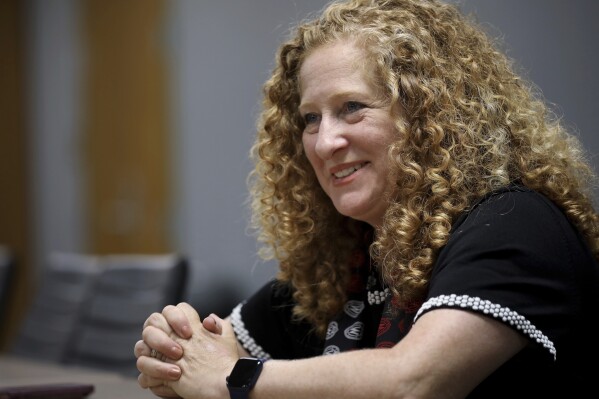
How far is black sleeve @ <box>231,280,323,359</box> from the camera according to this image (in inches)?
81.0

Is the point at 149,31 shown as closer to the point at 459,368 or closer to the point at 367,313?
the point at 367,313

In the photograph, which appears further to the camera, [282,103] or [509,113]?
[282,103]

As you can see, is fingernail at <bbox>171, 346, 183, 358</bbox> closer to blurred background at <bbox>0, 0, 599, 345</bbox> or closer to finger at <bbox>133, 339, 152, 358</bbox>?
finger at <bbox>133, 339, 152, 358</bbox>

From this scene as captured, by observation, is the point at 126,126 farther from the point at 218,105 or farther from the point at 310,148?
the point at 310,148

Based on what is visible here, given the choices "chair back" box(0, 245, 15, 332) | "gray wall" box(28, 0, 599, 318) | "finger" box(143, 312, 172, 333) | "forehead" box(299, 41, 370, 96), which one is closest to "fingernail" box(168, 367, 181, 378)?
"finger" box(143, 312, 172, 333)

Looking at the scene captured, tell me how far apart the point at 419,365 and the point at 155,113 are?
4354 mm

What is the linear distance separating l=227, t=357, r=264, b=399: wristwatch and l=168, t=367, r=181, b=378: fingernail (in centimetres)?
17

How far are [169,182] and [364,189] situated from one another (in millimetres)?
3729

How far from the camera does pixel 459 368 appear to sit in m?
1.39

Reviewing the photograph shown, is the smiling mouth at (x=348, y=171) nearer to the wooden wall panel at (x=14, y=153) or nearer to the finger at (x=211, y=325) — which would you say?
the finger at (x=211, y=325)

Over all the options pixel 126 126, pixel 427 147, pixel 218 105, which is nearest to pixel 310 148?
pixel 427 147

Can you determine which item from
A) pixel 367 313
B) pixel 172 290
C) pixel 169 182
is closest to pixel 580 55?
pixel 367 313

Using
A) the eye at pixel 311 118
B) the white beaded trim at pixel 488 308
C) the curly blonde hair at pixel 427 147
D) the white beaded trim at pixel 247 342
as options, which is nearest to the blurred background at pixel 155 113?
the curly blonde hair at pixel 427 147

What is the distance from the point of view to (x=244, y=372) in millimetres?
1554
